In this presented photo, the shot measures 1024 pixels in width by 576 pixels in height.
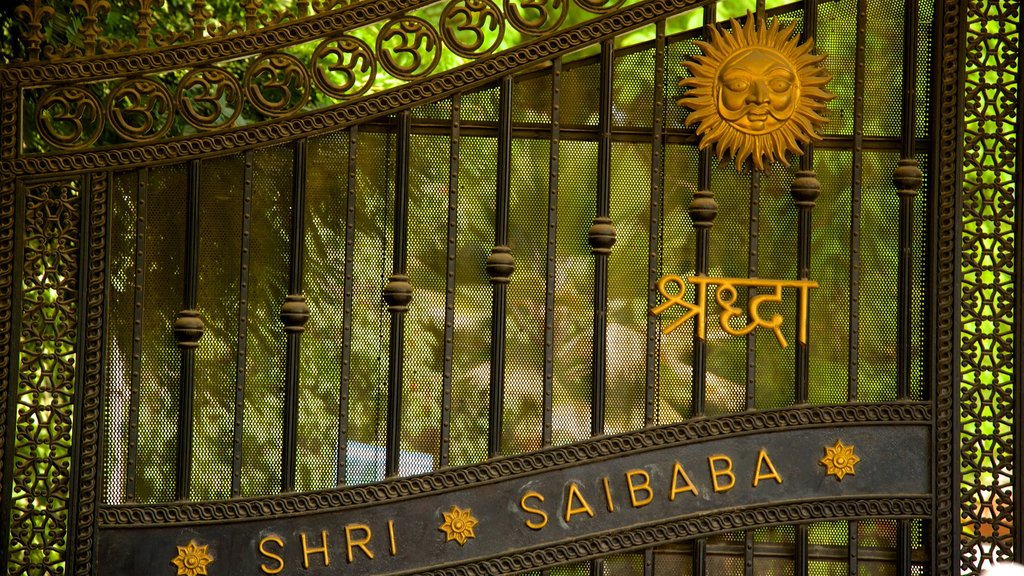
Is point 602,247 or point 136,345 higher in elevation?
point 602,247

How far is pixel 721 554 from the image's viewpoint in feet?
11.5

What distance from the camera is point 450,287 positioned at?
3426 mm

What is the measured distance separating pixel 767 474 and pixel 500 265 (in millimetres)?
969

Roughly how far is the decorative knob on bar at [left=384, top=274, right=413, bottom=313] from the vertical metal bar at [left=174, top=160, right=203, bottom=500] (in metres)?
0.53

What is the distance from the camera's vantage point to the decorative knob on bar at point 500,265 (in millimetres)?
3396

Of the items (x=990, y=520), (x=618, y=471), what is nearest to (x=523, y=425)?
(x=618, y=471)

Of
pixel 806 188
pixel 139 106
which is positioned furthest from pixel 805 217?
pixel 139 106

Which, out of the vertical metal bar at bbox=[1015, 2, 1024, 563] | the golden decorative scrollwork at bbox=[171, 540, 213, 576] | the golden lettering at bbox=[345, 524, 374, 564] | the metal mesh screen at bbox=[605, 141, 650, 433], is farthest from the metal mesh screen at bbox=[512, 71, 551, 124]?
the golden decorative scrollwork at bbox=[171, 540, 213, 576]

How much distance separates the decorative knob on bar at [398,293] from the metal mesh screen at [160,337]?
23.3 inches

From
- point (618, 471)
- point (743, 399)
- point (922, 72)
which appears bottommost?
point (618, 471)

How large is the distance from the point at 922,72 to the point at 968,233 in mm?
491

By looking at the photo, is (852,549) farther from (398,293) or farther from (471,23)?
(471,23)

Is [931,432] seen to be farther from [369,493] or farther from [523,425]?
[369,493]

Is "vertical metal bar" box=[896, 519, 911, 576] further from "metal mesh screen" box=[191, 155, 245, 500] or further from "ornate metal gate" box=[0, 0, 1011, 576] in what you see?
"metal mesh screen" box=[191, 155, 245, 500]
